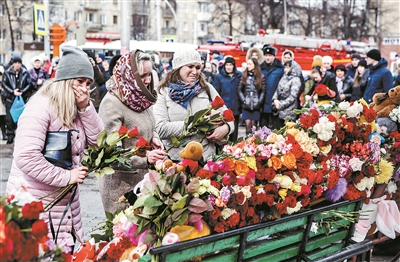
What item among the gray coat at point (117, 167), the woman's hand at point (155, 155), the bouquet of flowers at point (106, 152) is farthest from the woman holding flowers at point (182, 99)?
the bouquet of flowers at point (106, 152)

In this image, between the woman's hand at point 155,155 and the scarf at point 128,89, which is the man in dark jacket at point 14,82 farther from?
the woman's hand at point 155,155

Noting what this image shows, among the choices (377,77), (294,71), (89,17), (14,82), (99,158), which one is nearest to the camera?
(99,158)

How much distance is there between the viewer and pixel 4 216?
7.83ft

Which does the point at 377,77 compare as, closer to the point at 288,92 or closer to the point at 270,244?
the point at 288,92

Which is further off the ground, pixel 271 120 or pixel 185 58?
pixel 185 58

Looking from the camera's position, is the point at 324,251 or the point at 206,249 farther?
the point at 324,251

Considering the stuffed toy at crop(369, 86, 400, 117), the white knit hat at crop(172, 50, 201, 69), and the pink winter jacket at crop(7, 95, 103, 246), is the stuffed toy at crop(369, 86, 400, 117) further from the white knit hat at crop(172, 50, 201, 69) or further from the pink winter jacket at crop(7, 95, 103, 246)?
the pink winter jacket at crop(7, 95, 103, 246)

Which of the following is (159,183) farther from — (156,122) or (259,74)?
(259,74)

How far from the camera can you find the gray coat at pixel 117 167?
4.54 metres

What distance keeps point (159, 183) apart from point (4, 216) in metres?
1.00

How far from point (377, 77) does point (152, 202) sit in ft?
29.8

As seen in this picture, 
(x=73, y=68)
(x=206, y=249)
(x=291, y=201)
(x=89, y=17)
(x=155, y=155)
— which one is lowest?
(x=206, y=249)

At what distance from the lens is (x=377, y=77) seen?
1155cm

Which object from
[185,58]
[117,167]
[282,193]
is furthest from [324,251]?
[185,58]
